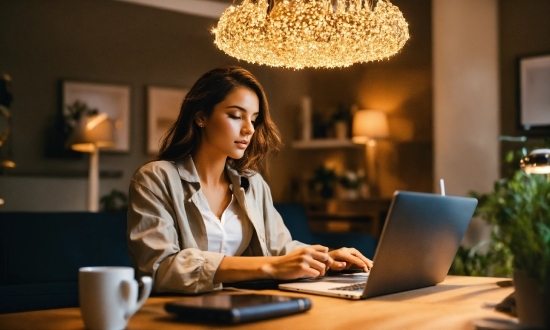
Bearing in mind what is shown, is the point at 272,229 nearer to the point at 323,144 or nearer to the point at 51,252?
the point at 51,252

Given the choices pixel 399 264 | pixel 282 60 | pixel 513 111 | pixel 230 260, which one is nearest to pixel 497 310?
pixel 399 264

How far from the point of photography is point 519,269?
1042mm

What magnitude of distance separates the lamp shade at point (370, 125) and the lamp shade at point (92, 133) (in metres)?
2.04

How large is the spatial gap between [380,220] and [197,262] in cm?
427

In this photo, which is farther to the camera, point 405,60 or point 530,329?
point 405,60

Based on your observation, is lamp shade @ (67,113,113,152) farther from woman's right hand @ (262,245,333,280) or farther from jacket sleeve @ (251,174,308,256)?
woman's right hand @ (262,245,333,280)

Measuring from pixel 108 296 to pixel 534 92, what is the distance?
4.61 meters

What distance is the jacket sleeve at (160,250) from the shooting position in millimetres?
1533

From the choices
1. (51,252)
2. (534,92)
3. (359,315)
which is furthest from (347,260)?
(534,92)

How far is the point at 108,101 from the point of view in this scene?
5.88m

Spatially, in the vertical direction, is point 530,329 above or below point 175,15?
below

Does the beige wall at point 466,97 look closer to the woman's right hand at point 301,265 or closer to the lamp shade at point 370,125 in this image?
the lamp shade at point 370,125

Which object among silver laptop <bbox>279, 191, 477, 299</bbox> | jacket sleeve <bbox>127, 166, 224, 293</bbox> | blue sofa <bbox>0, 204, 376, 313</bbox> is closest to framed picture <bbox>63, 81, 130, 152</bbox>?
blue sofa <bbox>0, 204, 376, 313</bbox>

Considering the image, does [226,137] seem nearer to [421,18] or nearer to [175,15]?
[421,18]
